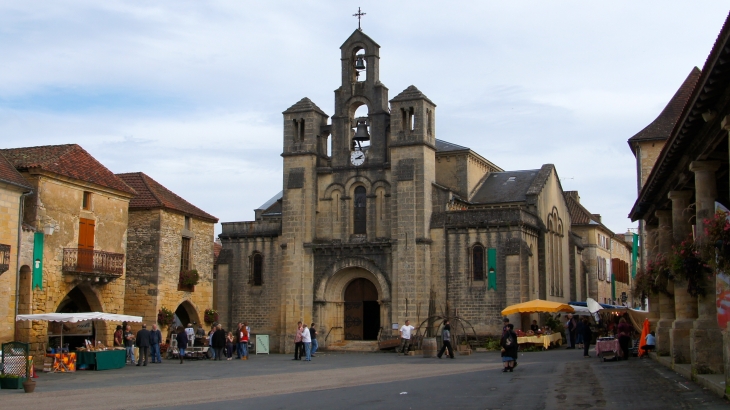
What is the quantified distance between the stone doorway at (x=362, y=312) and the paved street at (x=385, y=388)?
15.6 meters

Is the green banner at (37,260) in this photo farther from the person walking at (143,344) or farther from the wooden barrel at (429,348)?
the wooden barrel at (429,348)

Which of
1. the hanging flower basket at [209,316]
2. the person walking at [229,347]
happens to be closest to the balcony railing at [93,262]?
the person walking at [229,347]

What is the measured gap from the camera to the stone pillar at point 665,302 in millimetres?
25047

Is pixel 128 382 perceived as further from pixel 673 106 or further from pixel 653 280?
pixel 673 106

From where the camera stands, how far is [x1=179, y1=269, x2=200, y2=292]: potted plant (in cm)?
4059

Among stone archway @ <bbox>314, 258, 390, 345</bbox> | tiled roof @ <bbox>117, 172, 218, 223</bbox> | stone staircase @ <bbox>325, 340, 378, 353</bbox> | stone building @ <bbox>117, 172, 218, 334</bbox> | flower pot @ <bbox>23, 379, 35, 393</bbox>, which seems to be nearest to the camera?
flower pot @ <bbox>23, 379, 35, 393</bbox>

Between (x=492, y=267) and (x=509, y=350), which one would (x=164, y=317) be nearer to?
(x=492, y=267)

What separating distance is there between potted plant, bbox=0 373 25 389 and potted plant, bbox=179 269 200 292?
19.3 metres

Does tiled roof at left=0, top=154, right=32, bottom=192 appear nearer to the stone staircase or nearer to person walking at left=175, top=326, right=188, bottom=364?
person walking at left=175, top=326, right=188, bottom=364

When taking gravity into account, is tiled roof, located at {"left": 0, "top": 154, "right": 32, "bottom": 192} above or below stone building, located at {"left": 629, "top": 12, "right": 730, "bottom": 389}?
above

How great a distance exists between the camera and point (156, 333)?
33344mm

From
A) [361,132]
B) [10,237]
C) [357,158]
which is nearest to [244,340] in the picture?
[10,237]

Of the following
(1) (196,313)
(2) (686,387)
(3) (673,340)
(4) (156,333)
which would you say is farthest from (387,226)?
(2) (686,387)

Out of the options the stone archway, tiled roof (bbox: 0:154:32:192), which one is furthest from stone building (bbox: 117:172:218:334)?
tiled roof (bbox: 0:154:32:192)
